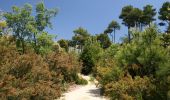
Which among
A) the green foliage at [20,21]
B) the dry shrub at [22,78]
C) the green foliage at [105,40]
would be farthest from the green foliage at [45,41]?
the green foliage at [105,40]

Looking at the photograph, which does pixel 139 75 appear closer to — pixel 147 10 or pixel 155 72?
pixel 155 72

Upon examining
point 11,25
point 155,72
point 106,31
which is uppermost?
point 106,31

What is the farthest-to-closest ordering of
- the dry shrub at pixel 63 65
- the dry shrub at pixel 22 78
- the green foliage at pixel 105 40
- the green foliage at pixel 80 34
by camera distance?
the green foliage at pixel 105 40 → the green foliage at pixel 80 34 → the dry shrub at pixel 63 65 → the dry shrub at pixel 22 78

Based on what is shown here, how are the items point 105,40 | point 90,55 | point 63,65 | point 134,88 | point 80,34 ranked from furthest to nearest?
point 105,40
point 80,34
point 90,55
point 63,65
point 134,88

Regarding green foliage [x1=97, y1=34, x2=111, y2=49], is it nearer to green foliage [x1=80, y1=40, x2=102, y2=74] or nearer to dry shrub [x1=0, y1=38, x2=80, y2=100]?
green foliage [x1=80, y1=40, x2=102, y2=74]

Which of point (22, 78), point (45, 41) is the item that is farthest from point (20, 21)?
point (22, 78)

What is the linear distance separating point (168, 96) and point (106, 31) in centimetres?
6723

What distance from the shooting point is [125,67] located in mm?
18141

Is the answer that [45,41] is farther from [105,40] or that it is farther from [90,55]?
[105,40]

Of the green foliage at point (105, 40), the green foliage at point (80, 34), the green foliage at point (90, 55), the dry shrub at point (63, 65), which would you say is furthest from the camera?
the green foliage at point (105, 40)

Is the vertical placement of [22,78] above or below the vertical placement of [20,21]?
below

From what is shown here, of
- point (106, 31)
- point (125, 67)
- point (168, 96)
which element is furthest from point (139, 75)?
point (106, 31)

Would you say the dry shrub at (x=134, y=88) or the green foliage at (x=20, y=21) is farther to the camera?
the green foliage at (x=20, y=21)

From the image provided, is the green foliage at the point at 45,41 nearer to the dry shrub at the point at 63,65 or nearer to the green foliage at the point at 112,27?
the dry shrub at the point at 63,65
